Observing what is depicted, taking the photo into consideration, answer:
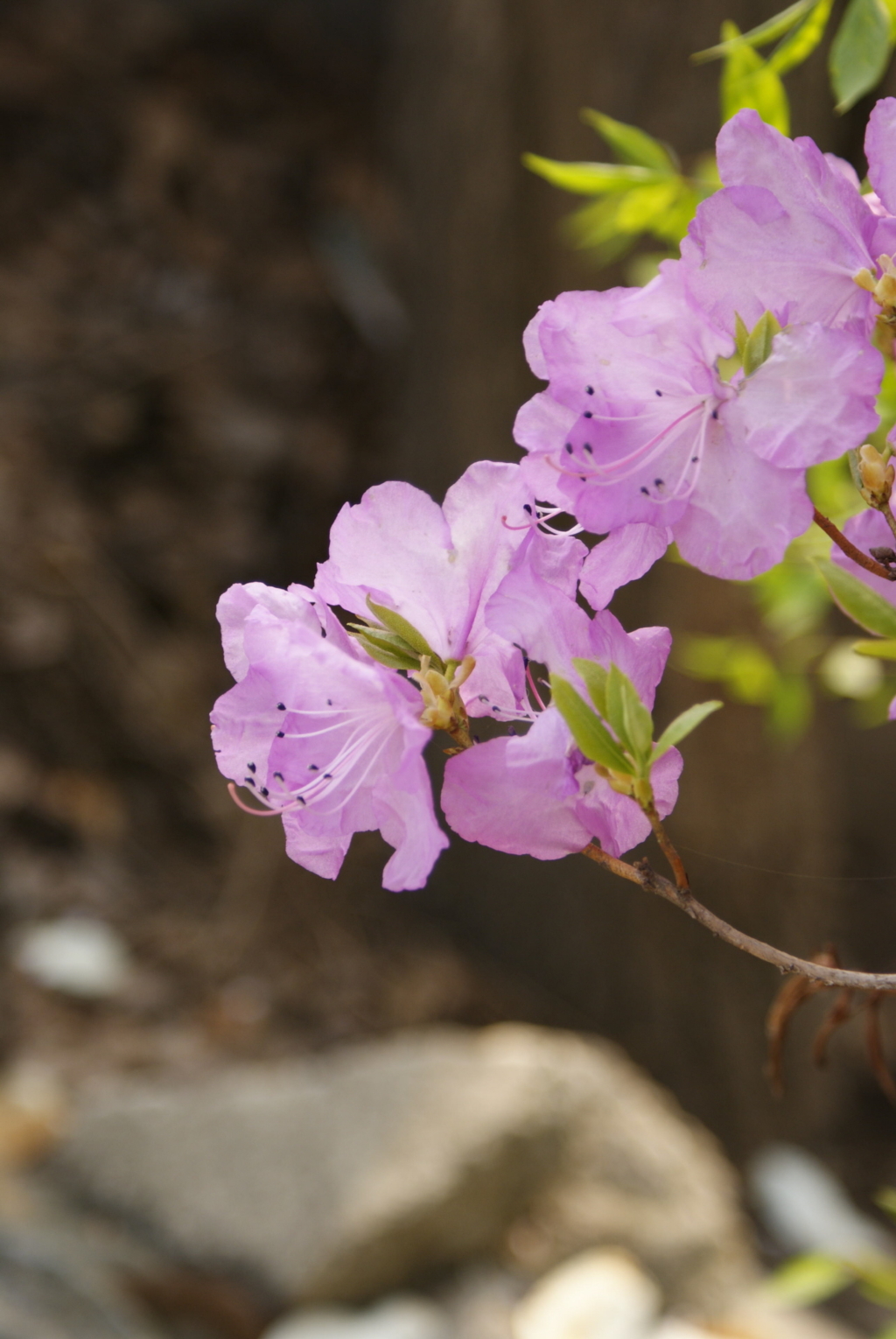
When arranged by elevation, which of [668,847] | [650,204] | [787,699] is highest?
[650,204]

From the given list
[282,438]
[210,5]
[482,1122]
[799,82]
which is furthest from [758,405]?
[210,5]

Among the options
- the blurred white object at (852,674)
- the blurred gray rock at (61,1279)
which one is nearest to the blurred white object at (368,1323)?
the blurred gray rock at (61,1279)

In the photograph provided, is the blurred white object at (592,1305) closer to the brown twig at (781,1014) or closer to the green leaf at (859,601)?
the brown twig at (781,1014)

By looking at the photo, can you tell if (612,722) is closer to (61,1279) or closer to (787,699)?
(787,699)

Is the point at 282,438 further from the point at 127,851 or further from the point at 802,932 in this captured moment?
the point at 802,932

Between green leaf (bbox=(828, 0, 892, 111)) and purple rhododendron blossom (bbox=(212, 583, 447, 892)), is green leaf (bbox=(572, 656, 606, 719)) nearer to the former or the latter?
purple rhododendron blossom (bbox=(212, 583, 447, 892))

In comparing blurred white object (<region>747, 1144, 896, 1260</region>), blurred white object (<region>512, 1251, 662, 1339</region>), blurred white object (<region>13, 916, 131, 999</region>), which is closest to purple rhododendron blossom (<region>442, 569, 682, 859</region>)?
blurred white object (<region>512, 1251, 662, 1339</region>)

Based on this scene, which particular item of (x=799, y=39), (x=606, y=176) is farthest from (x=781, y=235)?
(x=606, y=176)
